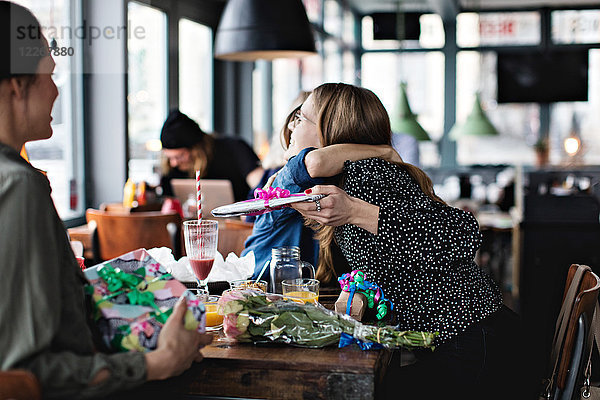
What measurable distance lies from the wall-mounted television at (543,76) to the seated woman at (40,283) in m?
10.1

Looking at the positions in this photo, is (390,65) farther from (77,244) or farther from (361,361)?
(361,361)

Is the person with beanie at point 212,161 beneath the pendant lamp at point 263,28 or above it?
beneath

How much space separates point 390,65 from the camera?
11.4 m

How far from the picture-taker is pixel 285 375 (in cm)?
146

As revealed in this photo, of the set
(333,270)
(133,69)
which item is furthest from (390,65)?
(333,270)

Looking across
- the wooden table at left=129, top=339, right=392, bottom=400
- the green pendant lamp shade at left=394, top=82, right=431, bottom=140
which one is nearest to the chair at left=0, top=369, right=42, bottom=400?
the wooden table at left=129, top=339, right=392, bottom=400

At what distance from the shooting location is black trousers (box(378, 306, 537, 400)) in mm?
1892

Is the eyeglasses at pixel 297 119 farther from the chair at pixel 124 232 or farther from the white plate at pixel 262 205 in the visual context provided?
the chair at pixel 124 232

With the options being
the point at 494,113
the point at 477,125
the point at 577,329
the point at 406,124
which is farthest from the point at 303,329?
the point at 494,113

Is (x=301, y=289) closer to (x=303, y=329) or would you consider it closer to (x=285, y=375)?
(x=303, y=329)

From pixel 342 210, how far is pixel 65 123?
127 inches

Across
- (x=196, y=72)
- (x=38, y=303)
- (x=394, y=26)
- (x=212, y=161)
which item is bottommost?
(x=38, y=303)

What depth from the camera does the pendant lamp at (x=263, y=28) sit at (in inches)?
149

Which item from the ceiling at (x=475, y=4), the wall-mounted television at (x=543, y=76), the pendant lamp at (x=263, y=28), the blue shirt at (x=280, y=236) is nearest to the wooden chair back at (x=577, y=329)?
the blue shirt at (x=280, y=236)
